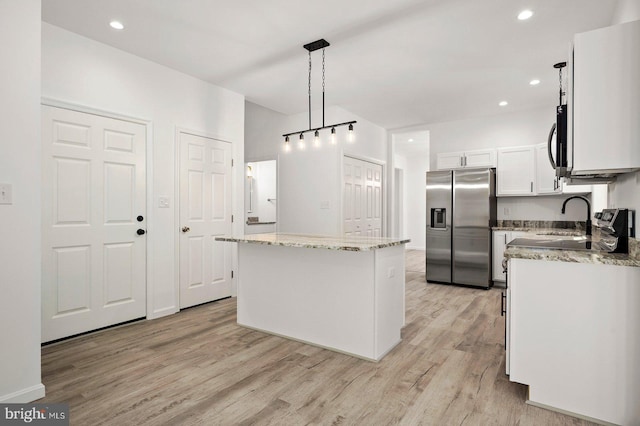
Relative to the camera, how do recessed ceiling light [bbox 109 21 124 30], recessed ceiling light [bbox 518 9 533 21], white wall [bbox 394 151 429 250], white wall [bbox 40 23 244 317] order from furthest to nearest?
white wall [bbox 394 151 429 250] < white wall [bbox 40 23 244 317] < recessed ceiling light [bbox 109 21 124 30] < recessed ceiling light [bbox 518 9 533 21]

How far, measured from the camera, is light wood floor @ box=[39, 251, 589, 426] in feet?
6.24

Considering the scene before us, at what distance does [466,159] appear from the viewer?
18.3 ft

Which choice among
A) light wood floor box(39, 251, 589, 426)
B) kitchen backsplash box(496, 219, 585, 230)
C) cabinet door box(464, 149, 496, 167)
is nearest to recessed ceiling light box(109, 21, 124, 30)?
light wood floor box(39, 251, 589, 426)

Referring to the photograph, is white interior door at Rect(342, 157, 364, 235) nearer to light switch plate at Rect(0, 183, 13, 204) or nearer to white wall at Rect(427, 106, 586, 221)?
white wall at Rect(427, 106, 586, 221)

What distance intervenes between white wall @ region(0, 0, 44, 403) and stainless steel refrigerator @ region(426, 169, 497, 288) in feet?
15.9

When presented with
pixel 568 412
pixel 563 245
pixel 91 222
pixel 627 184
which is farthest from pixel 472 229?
pixel 91 222

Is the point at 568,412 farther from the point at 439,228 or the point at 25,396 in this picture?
the point at 439,228

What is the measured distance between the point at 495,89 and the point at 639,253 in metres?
3.32

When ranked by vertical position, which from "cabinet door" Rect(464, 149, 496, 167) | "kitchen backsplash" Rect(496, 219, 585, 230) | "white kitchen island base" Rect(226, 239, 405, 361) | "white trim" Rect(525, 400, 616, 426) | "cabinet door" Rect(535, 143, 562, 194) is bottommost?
"white trim" Rect(525, 400, 616, 426)

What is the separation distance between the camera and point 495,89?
4461mm

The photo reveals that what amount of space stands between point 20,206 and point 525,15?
12.5ft

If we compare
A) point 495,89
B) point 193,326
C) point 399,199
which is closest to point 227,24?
point 193,326

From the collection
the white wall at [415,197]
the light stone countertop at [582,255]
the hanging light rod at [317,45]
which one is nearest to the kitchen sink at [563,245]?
the light stone countertop at [582,255]

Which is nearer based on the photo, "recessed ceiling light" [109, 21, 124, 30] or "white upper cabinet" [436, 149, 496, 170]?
"recessed ceiling light" [109, 21, 124, 30]
